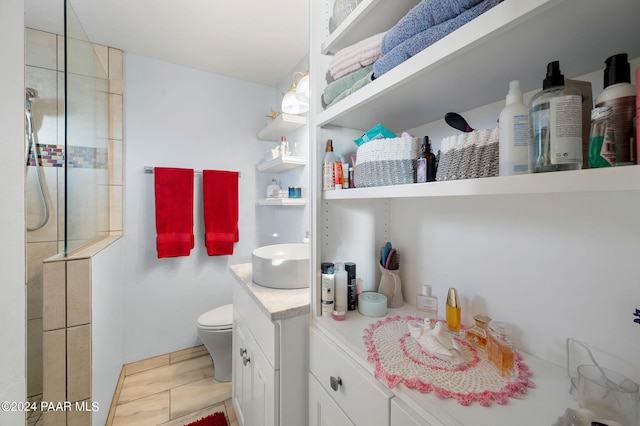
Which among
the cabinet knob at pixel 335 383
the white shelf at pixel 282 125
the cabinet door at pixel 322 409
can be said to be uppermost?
the white shelf at pixel 282 125

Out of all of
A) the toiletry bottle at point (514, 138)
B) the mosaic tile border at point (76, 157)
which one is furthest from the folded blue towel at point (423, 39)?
the mosaic tile border at point (76, 157)

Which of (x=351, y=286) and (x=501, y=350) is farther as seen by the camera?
(x=351, y=286)

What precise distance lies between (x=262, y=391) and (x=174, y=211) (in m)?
1.48

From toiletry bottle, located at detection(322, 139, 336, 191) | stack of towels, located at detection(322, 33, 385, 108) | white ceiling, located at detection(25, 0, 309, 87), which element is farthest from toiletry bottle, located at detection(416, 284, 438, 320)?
white ceiling, located at detection(25, 0, 309, 87)

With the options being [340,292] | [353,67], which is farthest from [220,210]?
[353,67]

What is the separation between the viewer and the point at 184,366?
1.94 metres

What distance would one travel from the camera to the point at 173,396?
5.39 ft

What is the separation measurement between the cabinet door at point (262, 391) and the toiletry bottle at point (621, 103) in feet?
3.22

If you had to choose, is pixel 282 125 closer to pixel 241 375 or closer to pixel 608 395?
pixel 241 375

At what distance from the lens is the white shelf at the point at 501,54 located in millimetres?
400

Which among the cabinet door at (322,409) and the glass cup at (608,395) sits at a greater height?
the glass cup at (608,395)

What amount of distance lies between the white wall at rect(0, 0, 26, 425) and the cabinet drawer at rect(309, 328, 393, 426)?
0.70 metres

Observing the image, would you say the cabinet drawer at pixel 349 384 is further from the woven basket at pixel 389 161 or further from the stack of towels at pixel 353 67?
the stack of towels at pixel 353 67

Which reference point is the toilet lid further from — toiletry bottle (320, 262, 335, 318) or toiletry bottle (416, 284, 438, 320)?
toiletry bottle (416, 284, 438, 320)
